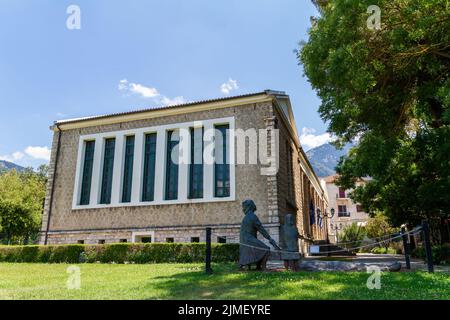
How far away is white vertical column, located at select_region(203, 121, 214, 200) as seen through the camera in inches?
715

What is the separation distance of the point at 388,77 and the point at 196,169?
10.4 metres

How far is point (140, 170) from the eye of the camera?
19922mm

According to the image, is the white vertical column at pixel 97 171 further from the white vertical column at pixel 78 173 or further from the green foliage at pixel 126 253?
the green foliage at pixel 126 253

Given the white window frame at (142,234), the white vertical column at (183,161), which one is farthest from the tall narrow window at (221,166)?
the white window frame at (142,234)

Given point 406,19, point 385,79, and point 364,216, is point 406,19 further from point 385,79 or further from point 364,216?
point 364,216

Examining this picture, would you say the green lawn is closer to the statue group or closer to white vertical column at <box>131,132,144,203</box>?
the statue group

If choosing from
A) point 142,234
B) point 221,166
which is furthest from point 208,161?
point 142,234

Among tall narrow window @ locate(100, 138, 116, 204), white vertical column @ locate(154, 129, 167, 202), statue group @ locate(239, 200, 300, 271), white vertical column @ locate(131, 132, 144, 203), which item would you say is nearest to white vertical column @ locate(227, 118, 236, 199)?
white vertical column @ locate(154, 129, 167, 202)

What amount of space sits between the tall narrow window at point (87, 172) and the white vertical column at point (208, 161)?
7789mm

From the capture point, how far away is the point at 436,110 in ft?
45.6

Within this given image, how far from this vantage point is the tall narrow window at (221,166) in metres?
18.2

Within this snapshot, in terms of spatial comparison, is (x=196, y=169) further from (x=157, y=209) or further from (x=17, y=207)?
(x=17, y=207)

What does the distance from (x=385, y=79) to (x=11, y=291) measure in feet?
44.1
